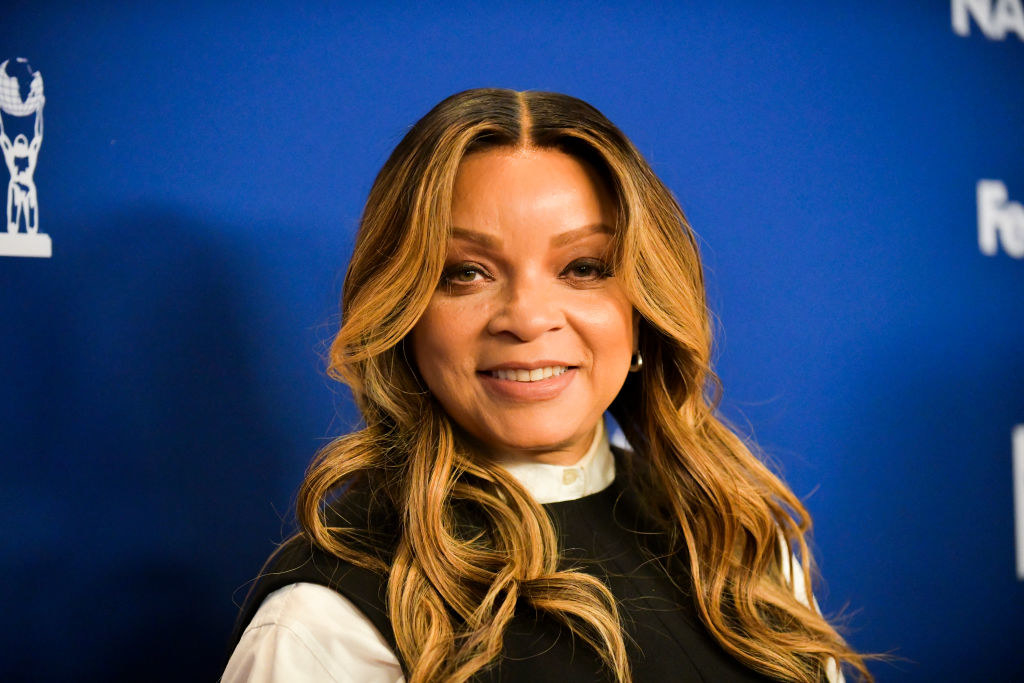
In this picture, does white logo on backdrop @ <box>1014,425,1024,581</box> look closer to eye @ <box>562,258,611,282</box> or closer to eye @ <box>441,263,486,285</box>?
eye @ <box>562,258,611,282</box>

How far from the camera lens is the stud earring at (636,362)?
5.04ft

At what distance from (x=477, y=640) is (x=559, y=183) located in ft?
2.26

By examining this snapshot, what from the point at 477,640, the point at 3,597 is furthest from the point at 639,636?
the point at 3,597

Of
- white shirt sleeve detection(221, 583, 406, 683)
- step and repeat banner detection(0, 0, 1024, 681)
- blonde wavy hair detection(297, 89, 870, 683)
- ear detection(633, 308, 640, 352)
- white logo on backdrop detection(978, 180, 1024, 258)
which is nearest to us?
white shirt sleeve detection(221, 583, 406, 683)

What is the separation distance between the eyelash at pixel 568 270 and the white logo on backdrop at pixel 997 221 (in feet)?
4.13

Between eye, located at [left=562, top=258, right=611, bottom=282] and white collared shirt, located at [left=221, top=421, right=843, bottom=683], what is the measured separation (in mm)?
597

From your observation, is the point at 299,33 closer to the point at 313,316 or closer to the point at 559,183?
the point at 313,316

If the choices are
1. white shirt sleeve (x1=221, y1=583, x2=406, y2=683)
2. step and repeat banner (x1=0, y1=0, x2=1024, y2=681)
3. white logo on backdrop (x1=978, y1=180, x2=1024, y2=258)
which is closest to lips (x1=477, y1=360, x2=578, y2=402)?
white shirt sleeve (x1=221, y1=583, x2=406, y2=683)

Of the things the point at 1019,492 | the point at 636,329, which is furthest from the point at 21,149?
the point at 1019,492

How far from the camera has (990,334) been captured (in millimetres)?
2127

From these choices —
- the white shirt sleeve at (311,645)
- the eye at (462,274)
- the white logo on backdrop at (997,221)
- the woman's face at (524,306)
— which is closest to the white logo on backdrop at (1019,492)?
the white logo on backdrop at (997,221)

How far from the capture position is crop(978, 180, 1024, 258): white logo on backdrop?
6.98 feet

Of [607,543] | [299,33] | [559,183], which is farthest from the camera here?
[299,33]

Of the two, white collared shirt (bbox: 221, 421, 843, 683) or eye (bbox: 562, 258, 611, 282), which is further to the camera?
eye (bbox: 562, 258, 611, 282)
